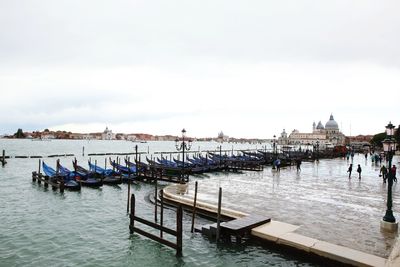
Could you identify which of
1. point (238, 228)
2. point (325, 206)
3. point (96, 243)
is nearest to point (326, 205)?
point (325, 206)

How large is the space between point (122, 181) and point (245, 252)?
17.4m

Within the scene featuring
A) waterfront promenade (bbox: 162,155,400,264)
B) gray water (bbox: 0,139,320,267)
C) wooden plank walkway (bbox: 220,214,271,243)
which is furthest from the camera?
wooden plank walkway (bbox: 220,214,271,243)

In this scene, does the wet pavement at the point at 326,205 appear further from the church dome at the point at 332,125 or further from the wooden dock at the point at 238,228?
the church dome at the point at 332,125

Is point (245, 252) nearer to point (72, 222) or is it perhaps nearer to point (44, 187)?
point (72, 222)

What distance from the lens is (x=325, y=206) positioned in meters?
14.6

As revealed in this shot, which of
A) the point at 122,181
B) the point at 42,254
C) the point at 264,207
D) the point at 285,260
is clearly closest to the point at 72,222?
the point at 42,254

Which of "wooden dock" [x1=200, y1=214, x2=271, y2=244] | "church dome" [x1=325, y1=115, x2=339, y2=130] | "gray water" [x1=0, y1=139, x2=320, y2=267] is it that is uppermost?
"church dome" [x1=325, y1=115, x2=339, y2=130]

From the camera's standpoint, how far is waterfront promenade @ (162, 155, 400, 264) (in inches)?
403

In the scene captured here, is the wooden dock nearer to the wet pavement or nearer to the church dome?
the wet pavement

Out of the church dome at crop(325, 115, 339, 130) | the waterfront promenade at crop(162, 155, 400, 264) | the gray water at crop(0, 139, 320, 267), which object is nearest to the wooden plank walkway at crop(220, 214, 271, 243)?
the gray water at crop(0, 139, 320, 267)

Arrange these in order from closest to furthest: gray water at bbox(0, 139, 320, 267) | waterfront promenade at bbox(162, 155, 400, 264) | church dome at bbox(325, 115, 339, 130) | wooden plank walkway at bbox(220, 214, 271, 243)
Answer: gray water at bbox(0, 139, 320, 267) → waterfront promenade at bbox(162, 155, 400, 264) → wooden plank walkway at bbox(220, 214, 271, 243) → church dome at bbox(325, 115, 339, 130)

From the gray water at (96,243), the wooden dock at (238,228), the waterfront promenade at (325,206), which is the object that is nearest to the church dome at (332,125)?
the waterfront promenade at (325,206)

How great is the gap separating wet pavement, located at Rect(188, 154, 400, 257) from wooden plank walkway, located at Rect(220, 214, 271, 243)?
1.15 m

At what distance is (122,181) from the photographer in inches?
1027
